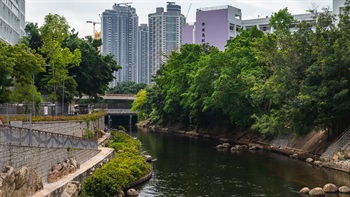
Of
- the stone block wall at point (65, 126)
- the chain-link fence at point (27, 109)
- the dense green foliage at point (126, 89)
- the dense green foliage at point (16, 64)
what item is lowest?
the stone block wall at point (65, 126)

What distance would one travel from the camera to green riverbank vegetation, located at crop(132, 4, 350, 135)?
47562 millimetres

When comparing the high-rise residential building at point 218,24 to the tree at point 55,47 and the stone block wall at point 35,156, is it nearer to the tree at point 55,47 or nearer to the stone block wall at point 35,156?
the tree at point 55,47

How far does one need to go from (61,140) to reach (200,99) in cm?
4635

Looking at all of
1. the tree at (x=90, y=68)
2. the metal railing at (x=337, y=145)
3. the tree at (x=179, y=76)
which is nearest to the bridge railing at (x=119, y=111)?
the tree at (x=179, y=76)

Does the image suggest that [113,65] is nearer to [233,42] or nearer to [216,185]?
[233,42]

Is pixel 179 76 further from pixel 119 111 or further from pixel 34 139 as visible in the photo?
pixel 34 139

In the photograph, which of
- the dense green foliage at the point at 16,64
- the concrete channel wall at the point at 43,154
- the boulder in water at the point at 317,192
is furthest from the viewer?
the boulder in water at the point at 317,192

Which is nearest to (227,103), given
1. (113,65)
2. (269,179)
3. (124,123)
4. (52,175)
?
(113,65)

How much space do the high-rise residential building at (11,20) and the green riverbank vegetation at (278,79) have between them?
94.7ft

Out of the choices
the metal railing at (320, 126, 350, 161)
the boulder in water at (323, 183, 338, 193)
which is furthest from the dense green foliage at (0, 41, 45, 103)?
the metal railing at (320, 126, 350, 161)

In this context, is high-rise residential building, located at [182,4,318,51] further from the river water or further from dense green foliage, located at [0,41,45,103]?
dense green foliage, located at [0,41,45,103]

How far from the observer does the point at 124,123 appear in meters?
142

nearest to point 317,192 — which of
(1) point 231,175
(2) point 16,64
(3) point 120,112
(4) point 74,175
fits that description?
(1) point 231,175

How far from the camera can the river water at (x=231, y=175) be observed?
118ft
